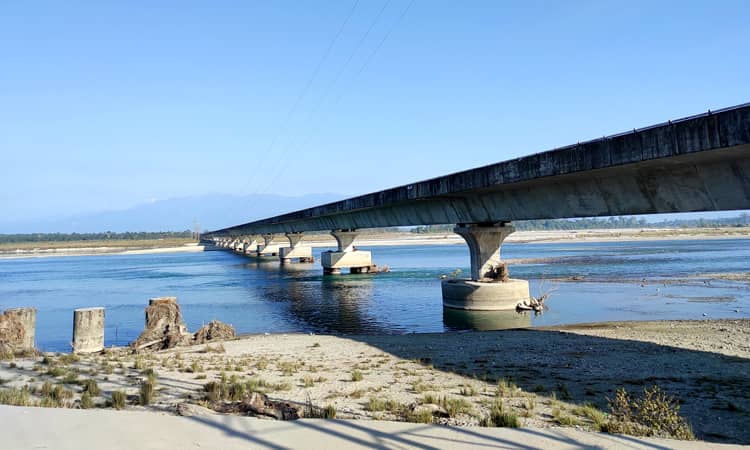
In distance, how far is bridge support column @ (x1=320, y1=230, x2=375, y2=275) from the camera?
64938 millimetres

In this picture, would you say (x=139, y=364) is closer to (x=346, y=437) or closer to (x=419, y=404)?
(x=419, y=404)

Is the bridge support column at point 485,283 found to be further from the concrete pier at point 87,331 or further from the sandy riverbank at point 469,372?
the concrete pier at point 87,331

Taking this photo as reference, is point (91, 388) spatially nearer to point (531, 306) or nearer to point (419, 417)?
point (419, 417)

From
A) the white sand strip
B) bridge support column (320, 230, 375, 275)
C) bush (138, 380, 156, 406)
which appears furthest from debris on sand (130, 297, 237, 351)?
bridge support column (320, 230, 375, 275)

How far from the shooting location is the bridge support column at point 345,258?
64938 mm

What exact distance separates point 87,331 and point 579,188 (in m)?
19.1

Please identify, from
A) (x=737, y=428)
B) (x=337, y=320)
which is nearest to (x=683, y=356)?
(x=737, y=428)

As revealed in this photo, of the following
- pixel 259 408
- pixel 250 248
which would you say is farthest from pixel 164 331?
pixel 250 248

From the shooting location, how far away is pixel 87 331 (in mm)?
18781

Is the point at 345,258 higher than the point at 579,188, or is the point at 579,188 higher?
the point at 579,188

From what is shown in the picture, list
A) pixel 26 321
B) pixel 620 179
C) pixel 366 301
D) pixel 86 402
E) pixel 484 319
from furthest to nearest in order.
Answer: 1. pixel 366 301
2. pixel 484 319
3. pixel 620 179
4. pixel 26 321
5. pixel 86 402

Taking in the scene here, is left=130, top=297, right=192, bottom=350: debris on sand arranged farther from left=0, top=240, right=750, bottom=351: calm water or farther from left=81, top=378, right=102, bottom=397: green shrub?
left=81, top=378, right=102, bottom=397: green shrub

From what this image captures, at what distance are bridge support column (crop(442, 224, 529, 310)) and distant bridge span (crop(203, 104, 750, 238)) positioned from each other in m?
1.64

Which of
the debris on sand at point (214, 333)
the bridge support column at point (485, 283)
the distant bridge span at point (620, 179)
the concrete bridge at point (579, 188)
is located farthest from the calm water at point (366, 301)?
the distant bridge span at point (620, 179)
